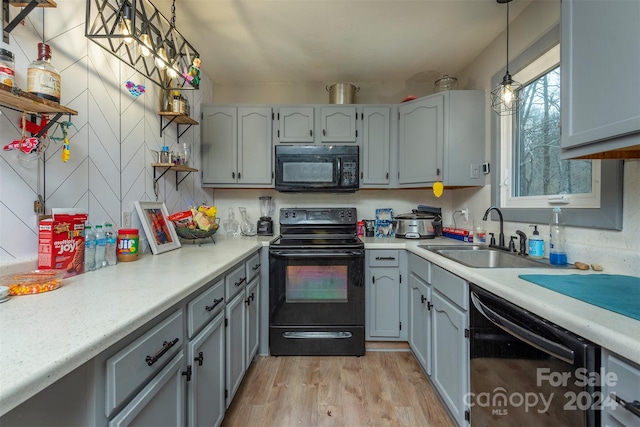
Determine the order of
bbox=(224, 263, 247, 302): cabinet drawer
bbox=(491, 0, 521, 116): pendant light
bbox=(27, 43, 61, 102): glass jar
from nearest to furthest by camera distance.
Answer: bbox=(27, 43, 61, 102): glass jar, bbox=(224, 263, 247, 302): cabinet drawer, bbox=(491, 0, 521, 116): pendant light

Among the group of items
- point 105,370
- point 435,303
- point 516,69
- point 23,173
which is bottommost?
point 435,303

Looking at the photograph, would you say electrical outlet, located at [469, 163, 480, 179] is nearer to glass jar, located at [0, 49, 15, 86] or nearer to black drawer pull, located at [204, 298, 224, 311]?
black drawer pull, located at [204, 298, 224, 311]

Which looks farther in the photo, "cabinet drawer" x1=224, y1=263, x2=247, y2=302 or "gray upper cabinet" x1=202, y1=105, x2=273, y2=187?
"gray upper cabinet" x1=202, y1=105, x2=273, y2=187

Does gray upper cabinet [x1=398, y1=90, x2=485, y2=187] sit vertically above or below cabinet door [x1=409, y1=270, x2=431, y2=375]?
above

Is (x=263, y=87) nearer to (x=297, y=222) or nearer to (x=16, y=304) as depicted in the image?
(x=297, y=222)

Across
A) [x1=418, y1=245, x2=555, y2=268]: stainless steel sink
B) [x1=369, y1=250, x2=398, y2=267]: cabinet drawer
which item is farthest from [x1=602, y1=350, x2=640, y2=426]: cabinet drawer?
[x1=369, y1=250, x2=398, y2=267]: cabinet drawer

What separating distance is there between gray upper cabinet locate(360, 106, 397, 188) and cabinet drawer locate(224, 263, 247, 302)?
4.54 ft

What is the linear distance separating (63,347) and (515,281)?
1.39m

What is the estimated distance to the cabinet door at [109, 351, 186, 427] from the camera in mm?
704

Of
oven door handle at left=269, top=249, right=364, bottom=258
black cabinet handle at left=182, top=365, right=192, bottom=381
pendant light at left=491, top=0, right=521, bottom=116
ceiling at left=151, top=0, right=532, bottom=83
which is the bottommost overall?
black cabinet handle at left=182, top=365, right=192, bottom=381

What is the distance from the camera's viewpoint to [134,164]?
1580 millimetres

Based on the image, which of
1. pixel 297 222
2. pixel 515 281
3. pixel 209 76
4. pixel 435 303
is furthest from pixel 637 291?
pixel 209 76

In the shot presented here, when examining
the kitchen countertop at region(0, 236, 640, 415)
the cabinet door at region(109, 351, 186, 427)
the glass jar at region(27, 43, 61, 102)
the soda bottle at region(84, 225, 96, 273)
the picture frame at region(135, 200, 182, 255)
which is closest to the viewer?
the kitchen countertop at region(0, 236, 640, 415)

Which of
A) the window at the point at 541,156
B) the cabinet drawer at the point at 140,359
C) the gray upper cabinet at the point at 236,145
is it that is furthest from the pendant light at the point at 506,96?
the cabinet drawer at the point at 140,359
